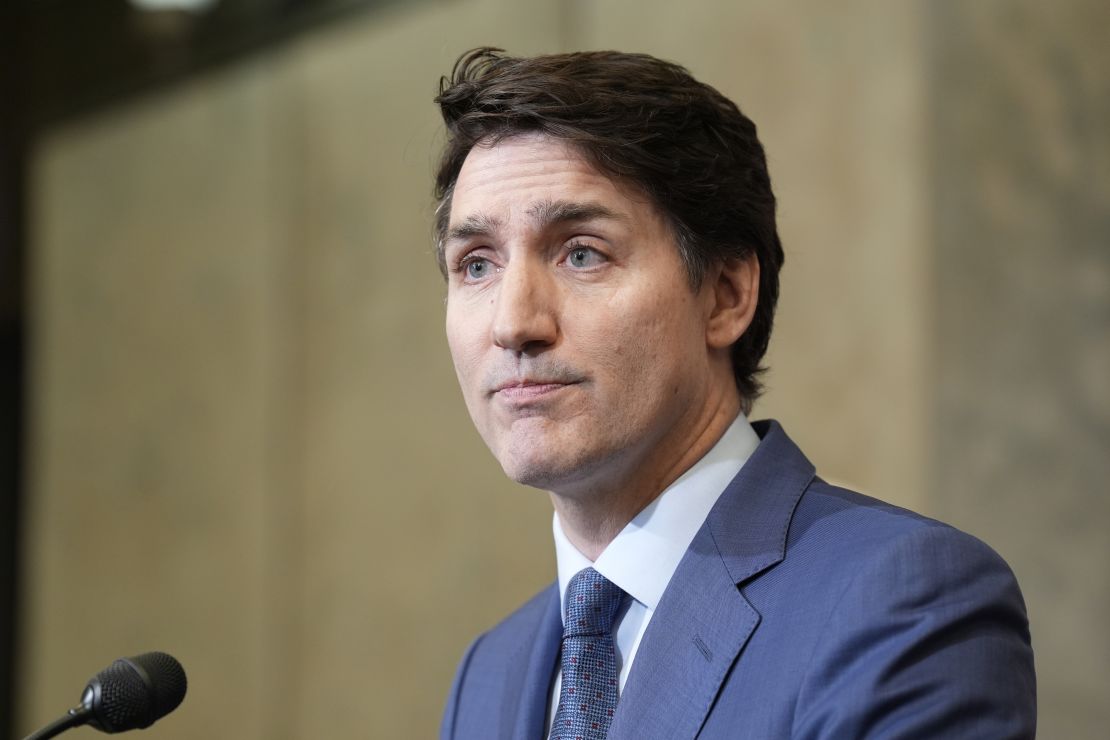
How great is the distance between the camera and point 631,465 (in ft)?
5.10

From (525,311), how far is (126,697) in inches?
24.4

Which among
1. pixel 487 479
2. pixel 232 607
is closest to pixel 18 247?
pixel 232 607

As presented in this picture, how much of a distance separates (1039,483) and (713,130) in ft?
6.84

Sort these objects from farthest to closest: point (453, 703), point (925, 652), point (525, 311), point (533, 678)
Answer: point (453, 703) → point (533, 678) → point (525, 311) → point (925, 652)

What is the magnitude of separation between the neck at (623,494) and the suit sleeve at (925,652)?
13.8 inches

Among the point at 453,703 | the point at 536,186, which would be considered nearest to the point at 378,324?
the point at 453,703

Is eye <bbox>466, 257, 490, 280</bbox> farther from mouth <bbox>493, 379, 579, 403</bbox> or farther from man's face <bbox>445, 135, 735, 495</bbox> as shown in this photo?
mouth <bbox>493, 379, 579, 403</bbox>

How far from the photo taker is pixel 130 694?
142 centimetres

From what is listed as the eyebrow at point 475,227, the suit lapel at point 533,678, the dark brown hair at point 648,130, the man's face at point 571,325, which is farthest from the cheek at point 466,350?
the suit lapel at point 533,678

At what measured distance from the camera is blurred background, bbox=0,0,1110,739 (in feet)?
11.0

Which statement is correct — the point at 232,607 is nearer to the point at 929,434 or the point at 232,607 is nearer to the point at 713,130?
the point at 929,434

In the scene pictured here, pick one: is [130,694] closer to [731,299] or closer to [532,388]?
[532,388]

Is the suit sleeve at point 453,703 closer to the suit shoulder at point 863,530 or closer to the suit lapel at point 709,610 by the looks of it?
the suit lapel at point 709,610

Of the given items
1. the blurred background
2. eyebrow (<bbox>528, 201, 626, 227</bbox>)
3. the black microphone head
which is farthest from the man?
the blurred background
